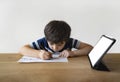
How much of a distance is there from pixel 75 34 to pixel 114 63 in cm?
127

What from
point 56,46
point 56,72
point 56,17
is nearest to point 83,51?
point 56,46

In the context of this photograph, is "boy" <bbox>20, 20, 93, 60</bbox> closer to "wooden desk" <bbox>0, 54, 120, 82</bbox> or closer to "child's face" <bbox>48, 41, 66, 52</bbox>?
"child's face" <bbox>48, 41, 66, 52</bbox>

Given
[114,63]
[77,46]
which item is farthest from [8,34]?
[114,63]

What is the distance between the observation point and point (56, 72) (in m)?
0.95

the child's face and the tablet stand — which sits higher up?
the tablet stand

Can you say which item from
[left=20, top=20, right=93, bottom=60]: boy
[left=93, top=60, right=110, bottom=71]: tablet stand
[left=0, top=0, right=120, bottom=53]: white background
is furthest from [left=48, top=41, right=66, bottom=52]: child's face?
[left=0, top=0, right=120, bottom=53]: white background

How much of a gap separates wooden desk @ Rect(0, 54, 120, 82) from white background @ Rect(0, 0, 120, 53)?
1.20m

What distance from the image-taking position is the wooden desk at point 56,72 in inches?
34.4

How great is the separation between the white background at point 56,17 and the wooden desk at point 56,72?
3.94ft

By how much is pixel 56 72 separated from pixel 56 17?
55.7 inches

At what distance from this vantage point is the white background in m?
2.29

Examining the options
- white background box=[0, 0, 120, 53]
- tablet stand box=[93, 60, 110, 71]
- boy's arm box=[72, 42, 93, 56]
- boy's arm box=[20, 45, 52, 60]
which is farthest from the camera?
white background box=[0, 0, 120, 53]

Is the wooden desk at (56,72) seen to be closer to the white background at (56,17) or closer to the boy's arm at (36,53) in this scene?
the boy's arm at (36,53)

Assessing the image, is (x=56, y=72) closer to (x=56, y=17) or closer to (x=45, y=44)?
(x=45, y=44)
